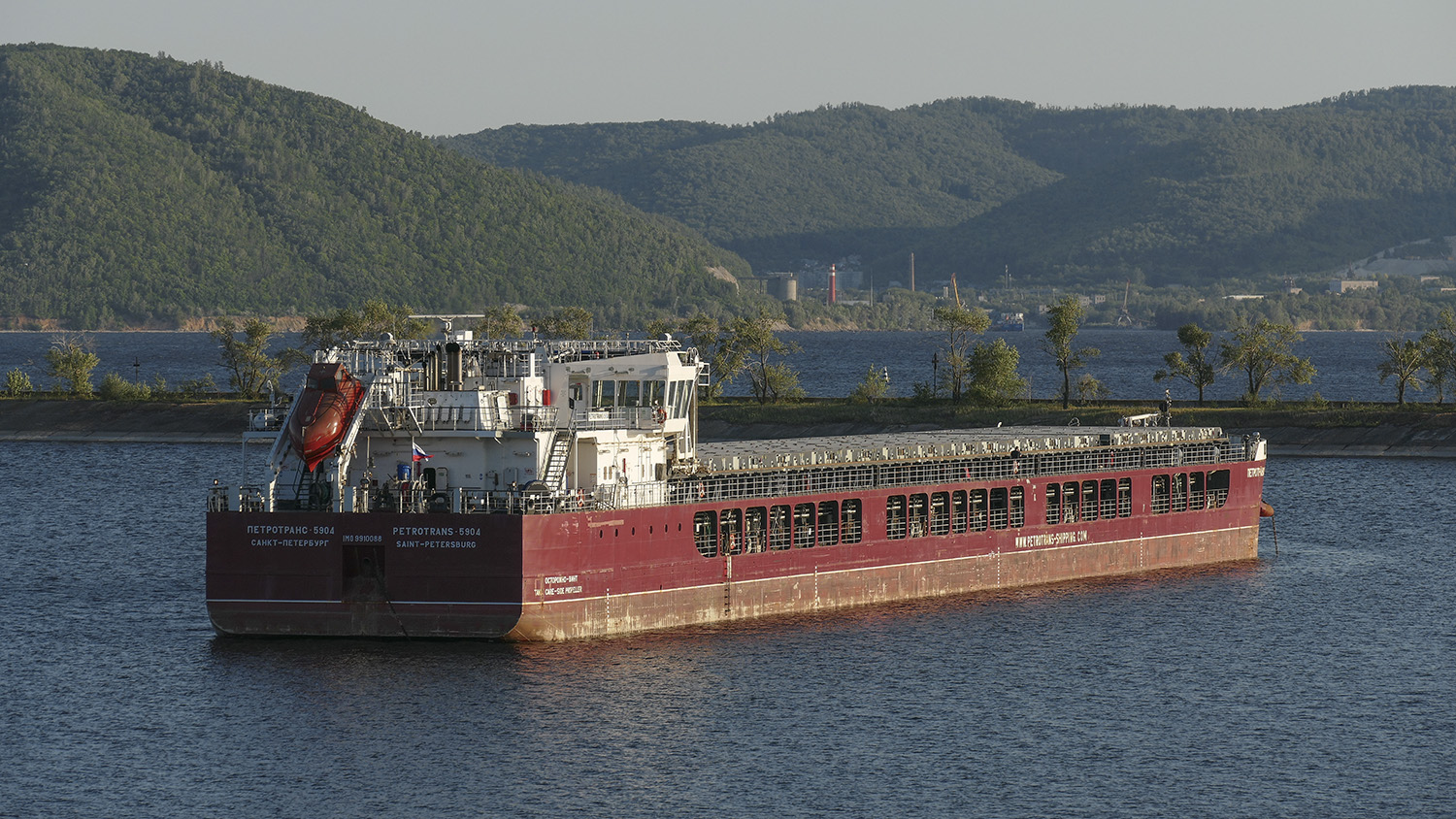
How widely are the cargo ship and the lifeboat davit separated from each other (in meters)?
0.06

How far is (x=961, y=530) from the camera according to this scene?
221ft

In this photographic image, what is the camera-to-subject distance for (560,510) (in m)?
52.5

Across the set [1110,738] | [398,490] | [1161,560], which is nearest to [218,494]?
[398,490]

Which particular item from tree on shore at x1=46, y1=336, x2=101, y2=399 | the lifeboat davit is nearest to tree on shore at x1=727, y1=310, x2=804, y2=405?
tree on shore at x1=46, y1=336, x2=101, y2=399

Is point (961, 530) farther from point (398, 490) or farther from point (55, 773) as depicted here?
point (55, 773)

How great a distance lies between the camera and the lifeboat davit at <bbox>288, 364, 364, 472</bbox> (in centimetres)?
5234

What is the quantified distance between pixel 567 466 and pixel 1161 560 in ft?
98.9

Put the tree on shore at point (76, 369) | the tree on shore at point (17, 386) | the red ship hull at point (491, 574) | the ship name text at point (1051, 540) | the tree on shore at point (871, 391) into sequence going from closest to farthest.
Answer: the red ship hull at point (491, 574) → the ship name text at point (1051, 540) → the tree on shore at point (871, 391) → the tree on shore at point (76, 369) → the tree on shore at point (17, 386)

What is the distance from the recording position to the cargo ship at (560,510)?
51.7 metres

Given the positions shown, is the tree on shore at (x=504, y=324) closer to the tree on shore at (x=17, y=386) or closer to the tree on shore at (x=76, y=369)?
the tree on shore at (x=76, y=369)

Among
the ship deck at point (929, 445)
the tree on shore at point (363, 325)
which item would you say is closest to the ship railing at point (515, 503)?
the ship deck at point (929, 445)

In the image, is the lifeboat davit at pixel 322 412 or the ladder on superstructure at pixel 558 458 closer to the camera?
the lifeboat davit at pixel 322 412

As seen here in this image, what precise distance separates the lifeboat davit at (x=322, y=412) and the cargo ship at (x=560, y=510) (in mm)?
63

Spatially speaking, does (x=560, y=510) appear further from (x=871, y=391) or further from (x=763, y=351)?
(x=763, y=351)
